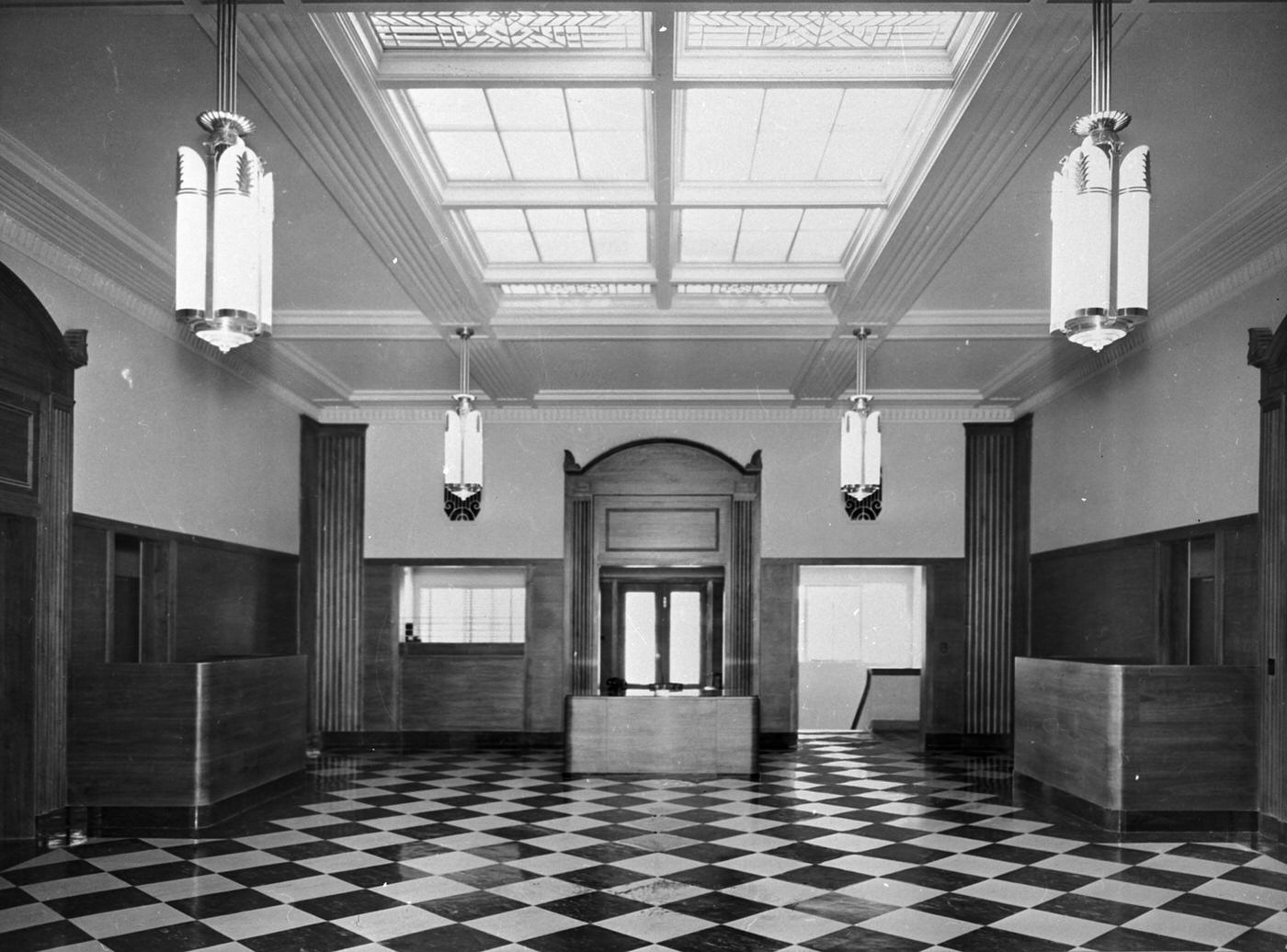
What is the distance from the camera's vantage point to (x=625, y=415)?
43.4ft

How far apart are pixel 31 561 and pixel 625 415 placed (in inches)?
284

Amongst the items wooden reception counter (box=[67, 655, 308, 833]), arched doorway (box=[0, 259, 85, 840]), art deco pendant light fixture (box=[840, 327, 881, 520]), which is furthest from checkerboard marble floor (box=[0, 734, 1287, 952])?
art deco pendant light fixture (box=[840, 327, 881, 520])

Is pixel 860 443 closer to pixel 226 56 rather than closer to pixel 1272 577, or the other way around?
pixel 1272 577

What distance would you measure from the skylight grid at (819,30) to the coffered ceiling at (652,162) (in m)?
0.02

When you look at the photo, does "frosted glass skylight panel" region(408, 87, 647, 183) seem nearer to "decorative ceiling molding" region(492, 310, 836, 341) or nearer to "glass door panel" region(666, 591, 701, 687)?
"decorative ceiling molding" region(492, 310, 836, 341)

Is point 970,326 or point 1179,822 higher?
point 970,326

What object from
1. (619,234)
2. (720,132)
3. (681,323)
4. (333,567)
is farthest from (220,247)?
(333,567)

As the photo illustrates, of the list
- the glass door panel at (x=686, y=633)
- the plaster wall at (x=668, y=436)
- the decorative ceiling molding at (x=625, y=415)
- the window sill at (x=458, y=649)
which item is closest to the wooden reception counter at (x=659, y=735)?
the glass door panel at (x=686, y=633)

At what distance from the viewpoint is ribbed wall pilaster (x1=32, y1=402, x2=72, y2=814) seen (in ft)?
23.4

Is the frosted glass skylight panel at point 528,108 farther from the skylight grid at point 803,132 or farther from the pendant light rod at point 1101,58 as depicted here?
the pendant light rod at point 1101,58

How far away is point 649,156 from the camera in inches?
255

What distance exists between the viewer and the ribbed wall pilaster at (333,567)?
42.1 ft

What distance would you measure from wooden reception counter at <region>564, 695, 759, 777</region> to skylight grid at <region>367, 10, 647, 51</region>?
6.54 metres

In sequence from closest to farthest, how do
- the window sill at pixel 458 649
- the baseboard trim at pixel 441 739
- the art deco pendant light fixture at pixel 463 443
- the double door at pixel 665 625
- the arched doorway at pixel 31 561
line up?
1. the arched doorway at pixel 31 561
2. the art deco pendant light fixture at pixel 463 443
3. the double door at pixel 665 625
4. the baseboard trim at pixel 441 739
5. the window sill at pixel 458 649
